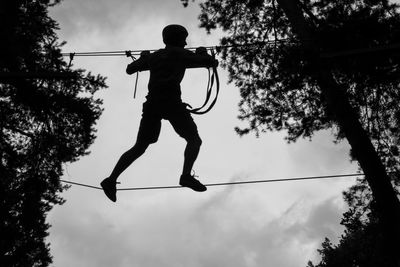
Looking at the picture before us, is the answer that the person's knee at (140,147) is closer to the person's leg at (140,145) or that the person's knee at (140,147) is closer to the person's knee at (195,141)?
the person's leg at (140,145)

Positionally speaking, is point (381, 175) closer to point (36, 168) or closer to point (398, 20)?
point (398, 20)

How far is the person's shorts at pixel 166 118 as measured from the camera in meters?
3.63

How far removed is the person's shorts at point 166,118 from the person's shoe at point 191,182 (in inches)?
13.6

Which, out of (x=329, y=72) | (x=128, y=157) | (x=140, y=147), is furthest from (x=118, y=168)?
(x=329, y=72)

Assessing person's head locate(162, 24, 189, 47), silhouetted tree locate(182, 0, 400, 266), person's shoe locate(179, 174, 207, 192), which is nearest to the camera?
person's shoe locate(179, 174, 207, 192)

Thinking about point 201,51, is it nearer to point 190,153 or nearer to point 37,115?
point 190,153

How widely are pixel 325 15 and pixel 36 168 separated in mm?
7712

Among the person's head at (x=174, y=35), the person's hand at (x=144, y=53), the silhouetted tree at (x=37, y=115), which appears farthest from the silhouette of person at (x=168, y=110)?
the silhouetted tree at (x=37, y=115)

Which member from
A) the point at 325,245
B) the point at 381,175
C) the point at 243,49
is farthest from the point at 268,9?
the point at 325,245

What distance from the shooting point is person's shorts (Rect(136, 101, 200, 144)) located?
363cm

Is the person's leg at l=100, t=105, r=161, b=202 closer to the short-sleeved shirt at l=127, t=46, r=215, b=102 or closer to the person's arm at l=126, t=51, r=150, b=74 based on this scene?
the short-sleeved shirt at l=127, t=46, r=215, b=102

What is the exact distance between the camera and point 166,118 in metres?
3.69

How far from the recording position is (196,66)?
12.6 ft

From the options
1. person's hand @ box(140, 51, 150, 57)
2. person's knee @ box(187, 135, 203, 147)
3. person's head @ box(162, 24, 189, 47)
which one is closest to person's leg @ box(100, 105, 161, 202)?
person's knee @ box(187, 135, 203, 147)
